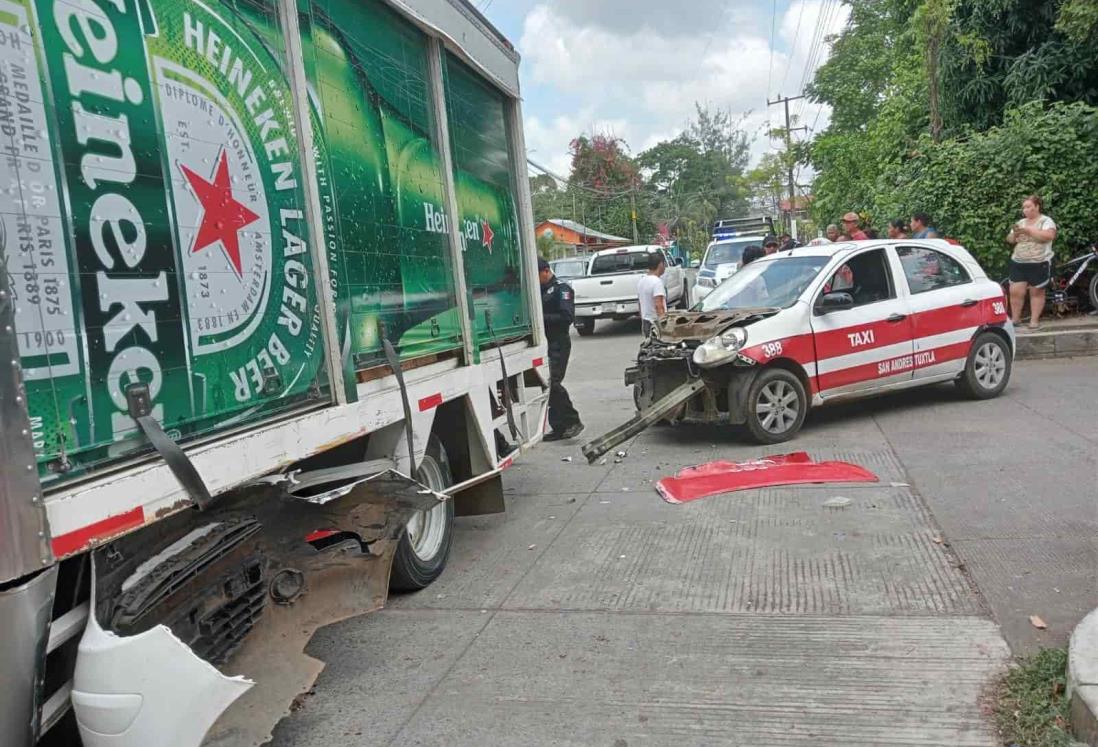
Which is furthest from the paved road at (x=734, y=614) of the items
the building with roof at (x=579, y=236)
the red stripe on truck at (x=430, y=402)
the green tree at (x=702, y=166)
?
the green tree at (x=702, y=166)

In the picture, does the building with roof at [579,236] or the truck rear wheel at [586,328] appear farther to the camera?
the building with roof at [579,236]

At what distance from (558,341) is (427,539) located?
12.6 feet

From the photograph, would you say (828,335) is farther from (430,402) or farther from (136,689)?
(136,689)

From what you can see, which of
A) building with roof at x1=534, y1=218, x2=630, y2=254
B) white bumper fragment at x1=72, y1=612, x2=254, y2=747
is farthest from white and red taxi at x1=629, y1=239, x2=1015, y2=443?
building with roof at x1=534, y1=218, x2=630, y2=254

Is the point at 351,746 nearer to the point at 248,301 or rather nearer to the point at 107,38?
the point at 248,301

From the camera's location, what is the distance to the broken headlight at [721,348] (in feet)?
24.5

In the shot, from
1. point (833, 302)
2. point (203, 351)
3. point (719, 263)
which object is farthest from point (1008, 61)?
point (203, 351)

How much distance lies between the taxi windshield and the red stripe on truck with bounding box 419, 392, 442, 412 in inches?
168

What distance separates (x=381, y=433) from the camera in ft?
14.3

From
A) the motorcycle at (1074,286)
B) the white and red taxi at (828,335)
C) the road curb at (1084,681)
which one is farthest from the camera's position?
the motorcycle at (1074,286)

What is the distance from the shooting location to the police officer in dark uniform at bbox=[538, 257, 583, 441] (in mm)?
8352

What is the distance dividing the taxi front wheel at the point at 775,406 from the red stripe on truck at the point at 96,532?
581 cm

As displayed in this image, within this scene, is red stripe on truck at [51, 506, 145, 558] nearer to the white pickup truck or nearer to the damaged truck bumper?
the damaged truck bumper

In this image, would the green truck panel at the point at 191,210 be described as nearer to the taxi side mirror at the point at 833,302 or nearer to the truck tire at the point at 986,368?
the taxi side mirror at the point at 833,302
